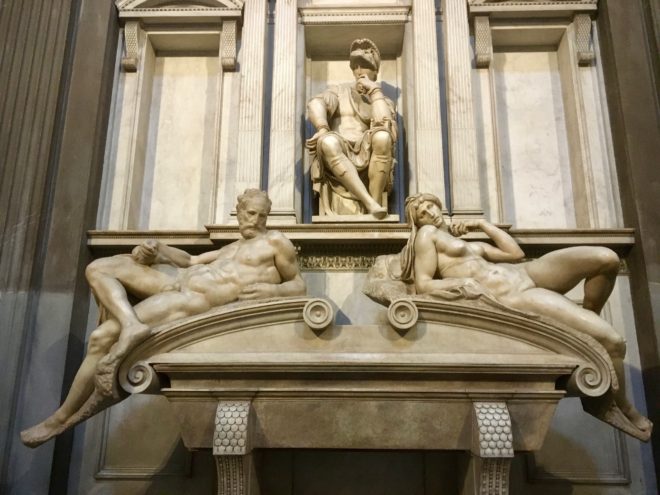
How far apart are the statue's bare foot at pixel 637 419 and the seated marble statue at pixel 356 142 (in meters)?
2.49

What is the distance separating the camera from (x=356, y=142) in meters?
6.09

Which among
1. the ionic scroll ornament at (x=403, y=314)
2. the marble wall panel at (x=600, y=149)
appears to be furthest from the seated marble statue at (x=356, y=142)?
the marble wall panel at (x=600, y=149)

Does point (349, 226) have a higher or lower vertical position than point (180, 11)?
lower

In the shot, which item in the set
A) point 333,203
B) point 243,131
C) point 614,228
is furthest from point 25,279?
point 614,228

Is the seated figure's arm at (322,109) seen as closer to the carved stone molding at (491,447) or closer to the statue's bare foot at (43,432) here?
the carved stone molding at (491,447)

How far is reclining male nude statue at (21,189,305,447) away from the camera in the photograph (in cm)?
413

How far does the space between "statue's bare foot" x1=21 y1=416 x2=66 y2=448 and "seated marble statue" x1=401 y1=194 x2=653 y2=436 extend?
246 cm

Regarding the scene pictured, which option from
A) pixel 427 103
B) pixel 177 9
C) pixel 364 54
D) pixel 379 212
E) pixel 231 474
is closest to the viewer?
pixel 231 474

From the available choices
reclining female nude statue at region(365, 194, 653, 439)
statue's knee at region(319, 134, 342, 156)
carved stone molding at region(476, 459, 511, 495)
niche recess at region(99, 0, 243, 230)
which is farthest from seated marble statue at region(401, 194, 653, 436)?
niche recess at region(99, 0, 243, 230)

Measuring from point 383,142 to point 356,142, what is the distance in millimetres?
378

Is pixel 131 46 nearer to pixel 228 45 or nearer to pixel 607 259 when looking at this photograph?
pixel 228 45

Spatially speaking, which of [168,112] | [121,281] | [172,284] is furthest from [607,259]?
[168,112]

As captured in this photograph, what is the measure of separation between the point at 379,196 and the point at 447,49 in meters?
1.73

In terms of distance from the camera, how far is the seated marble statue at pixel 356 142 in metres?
5.80
